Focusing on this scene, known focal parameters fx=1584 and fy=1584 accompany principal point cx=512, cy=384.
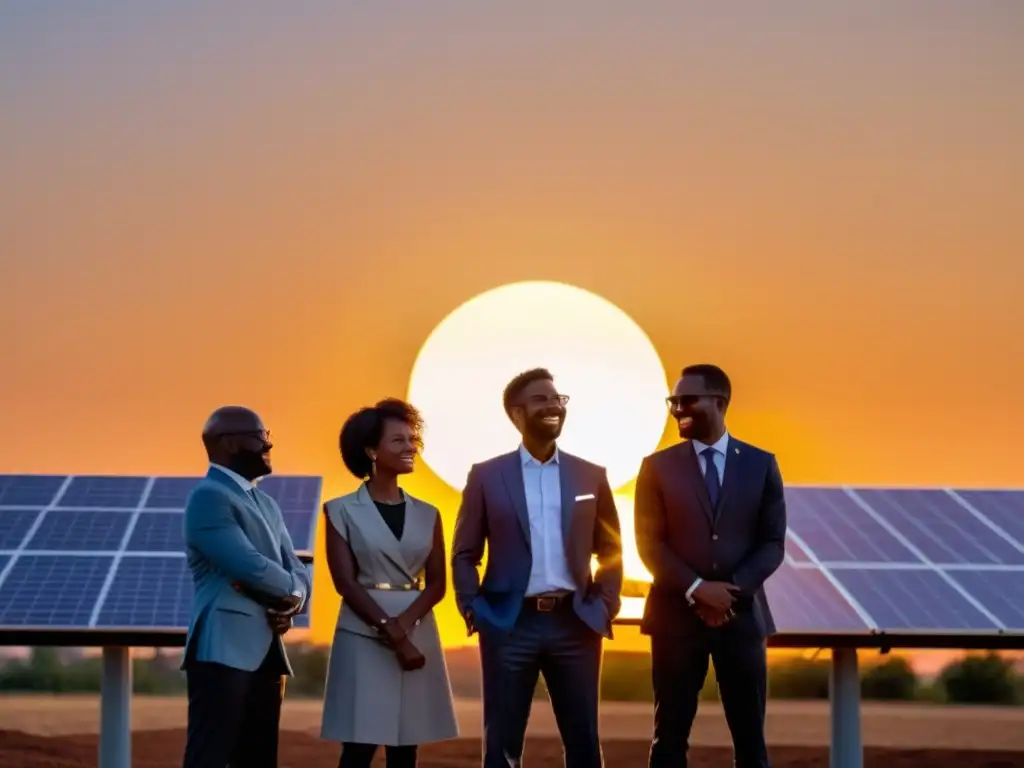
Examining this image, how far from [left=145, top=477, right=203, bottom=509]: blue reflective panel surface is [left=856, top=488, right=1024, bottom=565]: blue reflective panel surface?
5223 millimetres

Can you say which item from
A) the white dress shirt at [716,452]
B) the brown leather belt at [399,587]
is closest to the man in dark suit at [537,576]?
the brown leather belt at [399,587]

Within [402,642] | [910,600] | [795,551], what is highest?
[795,551]

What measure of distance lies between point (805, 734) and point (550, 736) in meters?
4.69

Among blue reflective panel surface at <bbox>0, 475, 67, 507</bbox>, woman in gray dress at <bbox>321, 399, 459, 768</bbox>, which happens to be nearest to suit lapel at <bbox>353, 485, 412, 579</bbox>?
woman in gray dress at <bbox>321, 399, 459, 768</bbox>

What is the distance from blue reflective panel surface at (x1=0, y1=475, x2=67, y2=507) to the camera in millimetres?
11998

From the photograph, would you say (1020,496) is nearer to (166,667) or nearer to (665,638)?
(665,638)

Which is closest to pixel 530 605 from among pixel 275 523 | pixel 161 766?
pixel 275 523

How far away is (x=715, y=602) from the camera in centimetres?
834

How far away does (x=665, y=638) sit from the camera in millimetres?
8516

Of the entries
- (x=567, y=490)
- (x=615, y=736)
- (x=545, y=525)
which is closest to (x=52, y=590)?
(x=545, y=525)

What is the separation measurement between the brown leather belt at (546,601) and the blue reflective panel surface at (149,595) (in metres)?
2.46

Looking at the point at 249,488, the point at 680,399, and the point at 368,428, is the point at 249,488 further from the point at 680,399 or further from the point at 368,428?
the point at 680,399

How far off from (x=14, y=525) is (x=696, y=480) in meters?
5.43

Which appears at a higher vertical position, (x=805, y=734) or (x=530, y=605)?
(x=530, y=605)
